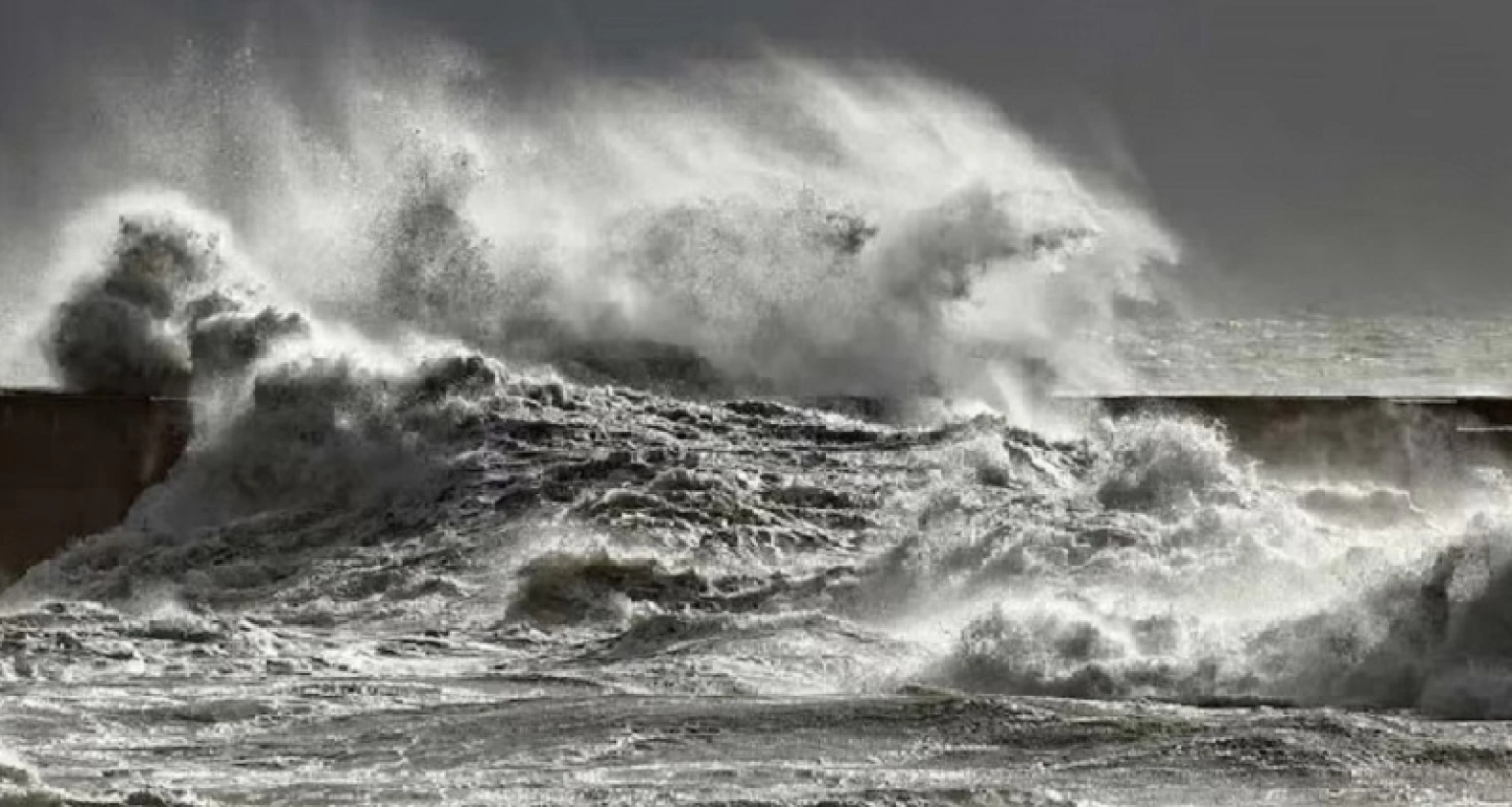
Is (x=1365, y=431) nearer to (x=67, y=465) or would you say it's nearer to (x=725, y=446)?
(x=725, y=446)

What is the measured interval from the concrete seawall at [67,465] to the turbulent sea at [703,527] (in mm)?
196

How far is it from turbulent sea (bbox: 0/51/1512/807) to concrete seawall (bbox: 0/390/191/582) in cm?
20

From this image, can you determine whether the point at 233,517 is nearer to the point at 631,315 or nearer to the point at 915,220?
the point at 631,315

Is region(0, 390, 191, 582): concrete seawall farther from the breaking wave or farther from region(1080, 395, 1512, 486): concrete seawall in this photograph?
region(1080, 395, 1512, 486): concrete seawall

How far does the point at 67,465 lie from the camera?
13930 mm

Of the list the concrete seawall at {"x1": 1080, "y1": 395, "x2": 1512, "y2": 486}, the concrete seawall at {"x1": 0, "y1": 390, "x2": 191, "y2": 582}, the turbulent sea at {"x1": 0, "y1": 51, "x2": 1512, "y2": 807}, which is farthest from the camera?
the concrete seawall at {"x1": 1080, "y1": 395, "x2": 1512, "y2": 486}

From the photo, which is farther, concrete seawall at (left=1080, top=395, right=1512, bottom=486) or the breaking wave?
concrete seawall at (left=1080, top=395, right=1512, bottom=486)

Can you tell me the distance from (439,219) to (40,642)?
746 cm

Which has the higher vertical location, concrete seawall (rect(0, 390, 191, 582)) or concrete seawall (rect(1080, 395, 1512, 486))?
concrete seawall (rect(1080, 395, 1512, 486))

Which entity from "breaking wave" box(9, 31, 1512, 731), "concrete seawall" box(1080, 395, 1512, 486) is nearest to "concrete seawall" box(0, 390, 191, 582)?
"breaking wave" box(9, 31, 1512, 731)

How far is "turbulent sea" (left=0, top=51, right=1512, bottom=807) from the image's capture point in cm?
838

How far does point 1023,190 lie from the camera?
18.1m

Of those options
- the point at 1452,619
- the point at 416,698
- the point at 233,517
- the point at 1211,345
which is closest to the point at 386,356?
the point at 233,517

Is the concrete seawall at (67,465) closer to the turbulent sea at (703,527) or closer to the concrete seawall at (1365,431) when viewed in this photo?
the turbulent sea at (703,527)
